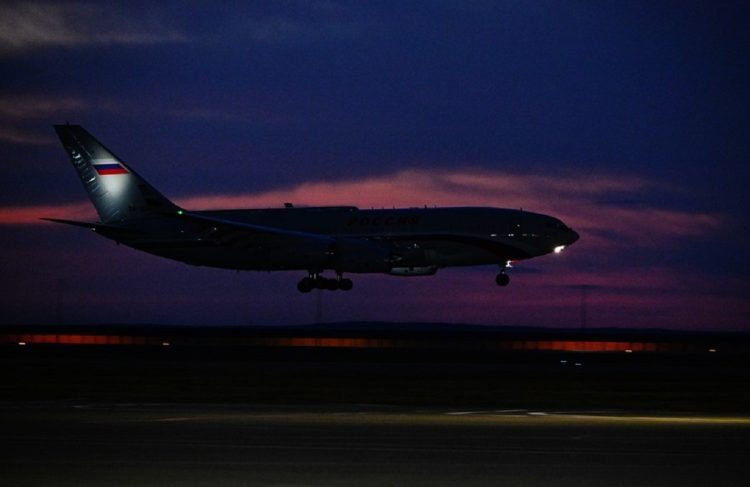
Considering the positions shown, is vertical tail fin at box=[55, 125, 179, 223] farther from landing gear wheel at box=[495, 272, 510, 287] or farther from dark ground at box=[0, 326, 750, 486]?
dark ground at box=[0, 326, 750, 486]

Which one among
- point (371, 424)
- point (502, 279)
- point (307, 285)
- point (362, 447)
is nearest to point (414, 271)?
point (502, 279)

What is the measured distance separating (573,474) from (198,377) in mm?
27452

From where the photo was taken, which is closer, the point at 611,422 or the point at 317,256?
the point at 611,422

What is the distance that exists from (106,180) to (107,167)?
904 millimetres

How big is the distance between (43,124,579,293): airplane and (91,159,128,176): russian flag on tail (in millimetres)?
62

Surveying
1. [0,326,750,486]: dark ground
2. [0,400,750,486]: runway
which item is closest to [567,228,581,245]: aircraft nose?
[0,326,750,486]: dark ground

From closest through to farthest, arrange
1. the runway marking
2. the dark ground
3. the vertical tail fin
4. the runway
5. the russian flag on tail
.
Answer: the runway, the dark ground, the runway marking, the vertical tail fin, the russian flag on tail

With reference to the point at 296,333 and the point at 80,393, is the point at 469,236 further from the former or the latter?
the point at 80,393

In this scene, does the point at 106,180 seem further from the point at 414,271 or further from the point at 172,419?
the point at 172,419

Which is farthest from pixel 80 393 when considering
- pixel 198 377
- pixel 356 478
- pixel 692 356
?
pixel 692 356

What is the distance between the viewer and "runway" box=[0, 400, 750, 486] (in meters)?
19.0

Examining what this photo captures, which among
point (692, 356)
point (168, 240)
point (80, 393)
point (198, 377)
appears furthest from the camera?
point (168, 240)

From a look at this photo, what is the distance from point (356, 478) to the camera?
1880 cm

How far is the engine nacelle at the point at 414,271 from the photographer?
244ft
